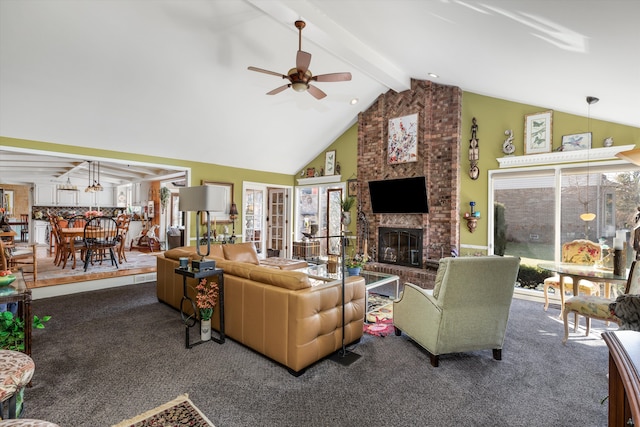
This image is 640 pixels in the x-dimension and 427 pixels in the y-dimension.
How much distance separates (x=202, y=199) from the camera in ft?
9.70

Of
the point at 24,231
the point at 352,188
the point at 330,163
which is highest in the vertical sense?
the point at 330,163

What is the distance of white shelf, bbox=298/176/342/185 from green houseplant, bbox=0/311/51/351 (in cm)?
602

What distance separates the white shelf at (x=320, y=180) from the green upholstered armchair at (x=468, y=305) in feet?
16.2

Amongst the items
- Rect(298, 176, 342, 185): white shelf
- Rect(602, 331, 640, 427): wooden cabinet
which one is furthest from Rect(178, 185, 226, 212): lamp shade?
Rect(298, 176, 342, 185): white shelf

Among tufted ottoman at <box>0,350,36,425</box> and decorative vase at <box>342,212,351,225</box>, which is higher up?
decorative vase at <box>342,212,351,225</box>

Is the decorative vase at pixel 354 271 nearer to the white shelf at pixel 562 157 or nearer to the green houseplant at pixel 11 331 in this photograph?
the green houseplant at pixel 11 331

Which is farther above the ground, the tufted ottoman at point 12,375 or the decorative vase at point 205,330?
the tufted ottoman at point 12,375

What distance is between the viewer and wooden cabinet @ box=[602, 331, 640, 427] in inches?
32.2

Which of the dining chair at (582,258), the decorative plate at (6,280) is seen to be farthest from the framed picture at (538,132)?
the decorative plate at (6,280)

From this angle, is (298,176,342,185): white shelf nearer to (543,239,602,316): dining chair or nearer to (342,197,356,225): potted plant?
(342,197,356,225): potted plant

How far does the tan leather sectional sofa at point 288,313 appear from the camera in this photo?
2.36 metres

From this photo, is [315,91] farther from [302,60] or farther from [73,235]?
[73,235]

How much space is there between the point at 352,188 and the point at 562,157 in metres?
3.85

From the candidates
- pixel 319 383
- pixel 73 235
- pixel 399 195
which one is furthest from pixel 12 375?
pixel 399 195
